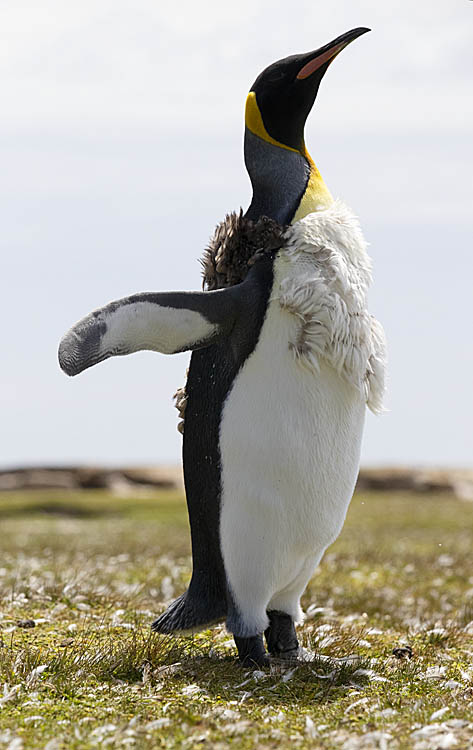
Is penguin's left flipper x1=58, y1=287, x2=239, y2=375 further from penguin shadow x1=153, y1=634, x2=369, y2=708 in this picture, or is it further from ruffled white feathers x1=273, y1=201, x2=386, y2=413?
penguin shadow x1=153, y1=634, x2=369, y2=708

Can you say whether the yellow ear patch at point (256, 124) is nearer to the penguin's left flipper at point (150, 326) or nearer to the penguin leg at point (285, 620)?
the penguin's left flipper at point (150, 326)

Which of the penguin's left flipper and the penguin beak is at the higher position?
the penguin beak

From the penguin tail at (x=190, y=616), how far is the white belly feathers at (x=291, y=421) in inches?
13.8

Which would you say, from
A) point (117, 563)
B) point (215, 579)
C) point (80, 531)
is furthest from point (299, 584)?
point (80, 531)

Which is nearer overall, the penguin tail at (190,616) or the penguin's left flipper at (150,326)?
the penguin's left flipper at (150,326)

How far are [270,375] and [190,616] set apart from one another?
1.83m

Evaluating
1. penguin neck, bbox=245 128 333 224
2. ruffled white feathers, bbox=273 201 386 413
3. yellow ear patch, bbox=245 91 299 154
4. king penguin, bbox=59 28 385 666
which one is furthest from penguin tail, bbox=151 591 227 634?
yellow ear patch, bbox=245 91 299 154

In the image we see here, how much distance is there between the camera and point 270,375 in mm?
5656

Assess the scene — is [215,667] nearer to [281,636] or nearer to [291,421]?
[281,636]

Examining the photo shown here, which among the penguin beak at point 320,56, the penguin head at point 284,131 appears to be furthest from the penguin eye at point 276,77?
the penguin beak at point 320,56

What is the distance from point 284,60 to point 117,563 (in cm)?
676

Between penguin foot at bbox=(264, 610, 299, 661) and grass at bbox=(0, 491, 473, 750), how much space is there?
0.21 meters

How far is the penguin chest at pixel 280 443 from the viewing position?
5578 mm

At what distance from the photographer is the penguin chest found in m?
5.58
